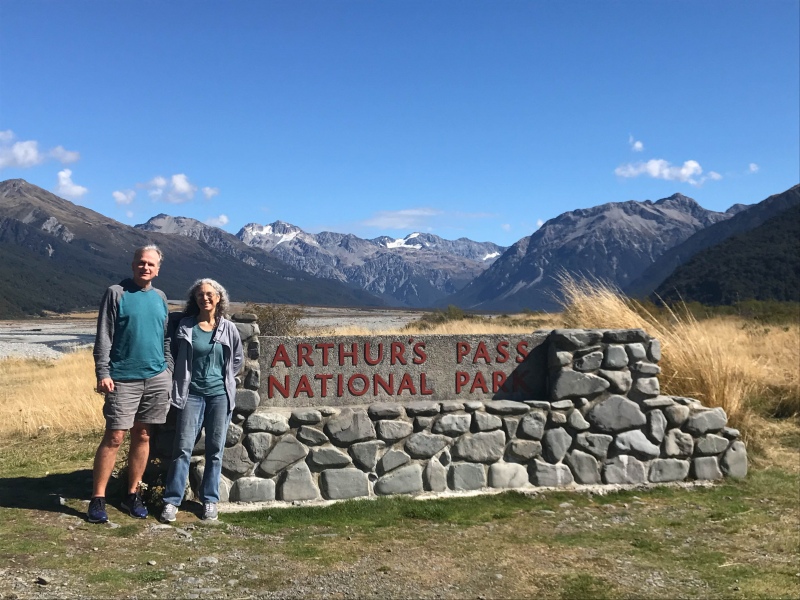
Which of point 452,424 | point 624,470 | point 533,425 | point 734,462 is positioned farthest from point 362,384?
point 734,462

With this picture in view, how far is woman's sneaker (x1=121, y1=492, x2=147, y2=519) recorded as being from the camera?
530 centimetres

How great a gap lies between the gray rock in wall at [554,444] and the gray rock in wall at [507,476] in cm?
27

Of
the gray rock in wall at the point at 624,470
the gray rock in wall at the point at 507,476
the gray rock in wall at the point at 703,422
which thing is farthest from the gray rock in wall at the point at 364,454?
the gray rock in wall at the point at 703,422

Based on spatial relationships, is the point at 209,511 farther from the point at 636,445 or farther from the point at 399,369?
the point at 636,445

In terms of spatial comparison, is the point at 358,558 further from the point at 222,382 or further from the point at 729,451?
the point at 729,451

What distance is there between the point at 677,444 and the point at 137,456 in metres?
4.88

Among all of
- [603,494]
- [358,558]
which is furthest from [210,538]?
[603,494]

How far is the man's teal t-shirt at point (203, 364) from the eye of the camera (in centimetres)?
541

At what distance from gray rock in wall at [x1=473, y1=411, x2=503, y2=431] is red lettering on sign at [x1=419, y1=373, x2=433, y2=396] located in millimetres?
474

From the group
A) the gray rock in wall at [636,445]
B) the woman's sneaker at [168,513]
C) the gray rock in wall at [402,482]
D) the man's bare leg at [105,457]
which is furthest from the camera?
the gray rock in wall at [636,445]

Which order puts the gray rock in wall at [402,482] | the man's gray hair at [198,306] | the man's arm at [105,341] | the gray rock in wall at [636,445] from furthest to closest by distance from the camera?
the gray rock in wall at [636,445] → the gray rock in wall at [402,482] → the man's gray hair at [198,306] → the man's arm at [105,341]

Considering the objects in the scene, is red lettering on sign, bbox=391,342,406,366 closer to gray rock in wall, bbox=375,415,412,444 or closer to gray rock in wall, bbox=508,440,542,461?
gray rock in wall, bbox=375,415,412,444

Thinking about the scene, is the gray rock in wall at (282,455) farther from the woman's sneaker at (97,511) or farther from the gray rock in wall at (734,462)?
the gray rock in wall at (734,462)

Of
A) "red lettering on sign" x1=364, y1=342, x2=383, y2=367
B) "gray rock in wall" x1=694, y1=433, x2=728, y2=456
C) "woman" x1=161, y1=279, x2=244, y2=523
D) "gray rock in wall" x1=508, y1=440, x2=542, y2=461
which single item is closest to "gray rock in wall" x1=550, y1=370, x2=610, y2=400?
"gray rock in wall" x1=508, y1=440, x2=542, y2=461
